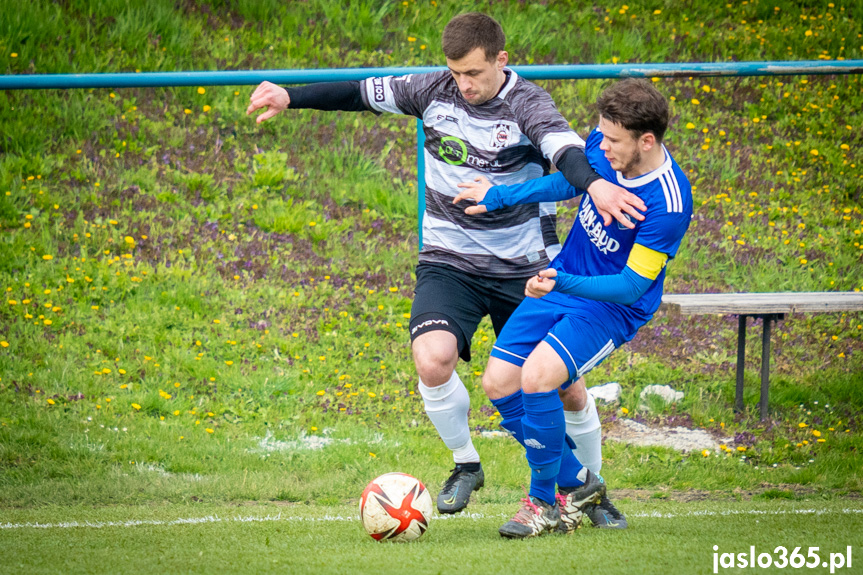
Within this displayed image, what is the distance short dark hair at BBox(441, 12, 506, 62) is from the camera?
3.72 metres

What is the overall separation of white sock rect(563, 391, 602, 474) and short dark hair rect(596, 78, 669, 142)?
4.03ft

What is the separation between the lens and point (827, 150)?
7.94m

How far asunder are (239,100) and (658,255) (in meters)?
5.81

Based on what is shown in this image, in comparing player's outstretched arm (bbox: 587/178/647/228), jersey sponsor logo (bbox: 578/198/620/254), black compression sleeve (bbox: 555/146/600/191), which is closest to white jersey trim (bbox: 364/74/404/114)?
black compression sleeve (bbox: 555/146/600/191)

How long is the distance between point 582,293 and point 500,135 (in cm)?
92

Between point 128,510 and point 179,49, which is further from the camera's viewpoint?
point 179,49

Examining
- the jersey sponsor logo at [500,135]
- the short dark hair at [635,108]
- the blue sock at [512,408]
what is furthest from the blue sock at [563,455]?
the short dark hair at [635,108]

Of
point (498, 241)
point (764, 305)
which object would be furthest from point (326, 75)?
point (764, 305)

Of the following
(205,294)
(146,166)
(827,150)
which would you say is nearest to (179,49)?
(146,166)

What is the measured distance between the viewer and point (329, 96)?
4211mm

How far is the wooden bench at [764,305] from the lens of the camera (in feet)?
17.6

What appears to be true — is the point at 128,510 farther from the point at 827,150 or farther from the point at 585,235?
the point at 827,150

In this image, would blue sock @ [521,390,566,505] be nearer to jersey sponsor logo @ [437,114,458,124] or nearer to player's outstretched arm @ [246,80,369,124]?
jersey sponsor logo @ [437,114,458,124]

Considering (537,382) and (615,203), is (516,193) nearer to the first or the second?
(615,203)
